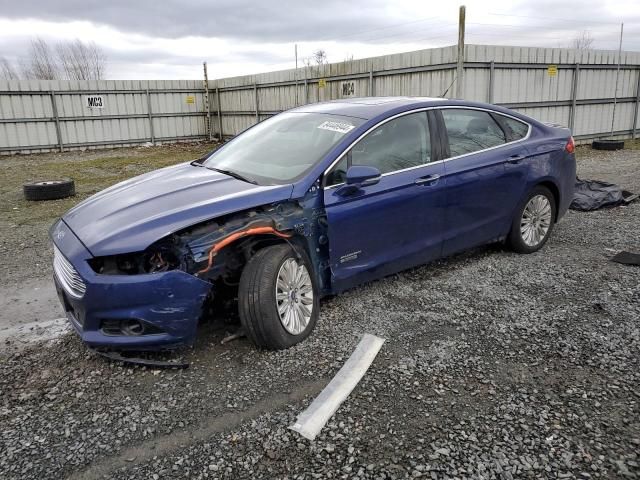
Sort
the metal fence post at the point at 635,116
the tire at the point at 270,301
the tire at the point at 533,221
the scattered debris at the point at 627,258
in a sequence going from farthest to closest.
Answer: the metal fence post at the point at 635,116
the tire at the point at 533,221
the scattered debris at the point at 627,258
the tire at the point at 270,301

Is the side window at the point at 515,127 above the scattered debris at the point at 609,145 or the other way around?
above

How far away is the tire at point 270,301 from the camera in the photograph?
10.1ft

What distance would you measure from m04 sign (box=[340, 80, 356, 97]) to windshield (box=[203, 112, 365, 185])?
10.5m

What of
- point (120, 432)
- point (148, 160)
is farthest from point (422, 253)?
point (148, 160)

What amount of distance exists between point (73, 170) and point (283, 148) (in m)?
11.2

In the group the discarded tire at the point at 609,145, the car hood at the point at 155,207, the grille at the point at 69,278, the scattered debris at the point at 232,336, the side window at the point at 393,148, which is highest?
the side window at the point at 393,148

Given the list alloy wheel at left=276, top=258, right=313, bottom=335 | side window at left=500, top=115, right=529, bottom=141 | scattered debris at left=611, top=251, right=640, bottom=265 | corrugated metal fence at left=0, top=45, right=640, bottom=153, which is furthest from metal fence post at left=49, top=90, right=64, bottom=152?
scattered debris at left=611, top=251, right=640, bottom=265

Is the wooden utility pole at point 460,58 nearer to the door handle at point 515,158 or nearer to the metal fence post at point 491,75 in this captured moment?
the metal fence post at point 491,75

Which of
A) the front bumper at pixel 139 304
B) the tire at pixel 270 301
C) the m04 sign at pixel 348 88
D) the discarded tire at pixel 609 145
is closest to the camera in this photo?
the front bumper at pixel 139 304

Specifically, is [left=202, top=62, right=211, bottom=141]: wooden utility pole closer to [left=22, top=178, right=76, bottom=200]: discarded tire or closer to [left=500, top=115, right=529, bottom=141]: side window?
[left=22, top=178, right=76, bottom=200]: discarded tire

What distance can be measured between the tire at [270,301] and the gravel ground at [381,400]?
12 centimetres

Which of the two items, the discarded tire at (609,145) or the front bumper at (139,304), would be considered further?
the discarded tire at (609,145)

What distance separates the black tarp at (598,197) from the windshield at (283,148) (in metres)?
4.58

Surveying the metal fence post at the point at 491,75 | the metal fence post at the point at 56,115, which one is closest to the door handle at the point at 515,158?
the metal fence post at the point at 491,75
